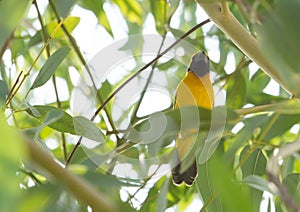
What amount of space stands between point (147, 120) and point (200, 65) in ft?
3.55

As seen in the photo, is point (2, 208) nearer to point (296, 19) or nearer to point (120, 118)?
point (296, 19)

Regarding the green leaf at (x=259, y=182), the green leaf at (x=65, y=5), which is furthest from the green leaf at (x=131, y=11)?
the green leaf at (x=259, y=182)

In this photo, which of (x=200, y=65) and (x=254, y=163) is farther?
(x=200, y=65)

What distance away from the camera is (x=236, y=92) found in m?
1.25

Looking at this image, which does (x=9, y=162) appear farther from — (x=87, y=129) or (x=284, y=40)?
(x=87, y=129)

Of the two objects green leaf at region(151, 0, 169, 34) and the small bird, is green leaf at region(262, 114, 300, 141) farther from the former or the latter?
green leaf at region(151, 0, 169, 34)

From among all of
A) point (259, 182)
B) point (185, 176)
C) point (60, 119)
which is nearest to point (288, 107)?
point (259, 182)

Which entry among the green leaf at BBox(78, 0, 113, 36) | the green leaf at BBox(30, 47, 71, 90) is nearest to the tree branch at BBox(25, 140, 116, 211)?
the green leaf at BBox(30, 47, 71, 90)

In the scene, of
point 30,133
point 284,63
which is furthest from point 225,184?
point 30,133

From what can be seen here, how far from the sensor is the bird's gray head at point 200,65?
187cm

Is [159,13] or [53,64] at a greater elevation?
[159,13]

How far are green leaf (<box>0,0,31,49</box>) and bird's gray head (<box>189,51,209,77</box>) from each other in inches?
54.2

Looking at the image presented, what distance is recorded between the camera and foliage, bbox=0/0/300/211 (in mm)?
439

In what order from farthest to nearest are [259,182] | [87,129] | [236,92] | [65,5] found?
[236,92] → [65,5] → [87,129] → [259,182]
